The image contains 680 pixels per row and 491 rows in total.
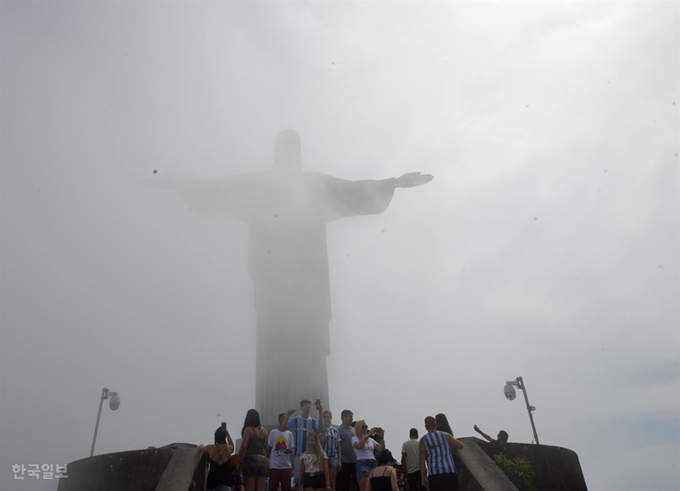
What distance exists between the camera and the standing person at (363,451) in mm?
7113

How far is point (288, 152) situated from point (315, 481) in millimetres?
8592

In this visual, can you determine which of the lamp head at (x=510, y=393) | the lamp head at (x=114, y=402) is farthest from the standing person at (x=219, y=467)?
the lamp head at (x=510, y=393)

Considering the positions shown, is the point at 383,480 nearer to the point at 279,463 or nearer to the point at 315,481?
the point at 315,481

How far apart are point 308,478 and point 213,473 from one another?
3.77 feet

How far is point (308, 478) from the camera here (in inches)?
265

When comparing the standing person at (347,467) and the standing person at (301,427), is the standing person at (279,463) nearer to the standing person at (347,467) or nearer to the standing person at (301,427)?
the standing person at (301,427)

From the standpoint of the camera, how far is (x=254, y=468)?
6262 millimetres

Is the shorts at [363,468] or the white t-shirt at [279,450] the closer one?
the white t-shirt at [279,450]

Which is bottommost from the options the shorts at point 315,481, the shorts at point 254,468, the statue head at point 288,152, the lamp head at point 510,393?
the shorts at point 315,481

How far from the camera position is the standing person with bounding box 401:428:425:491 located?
6816mm

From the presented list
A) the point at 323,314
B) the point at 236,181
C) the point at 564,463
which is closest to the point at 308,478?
the point at 564,463

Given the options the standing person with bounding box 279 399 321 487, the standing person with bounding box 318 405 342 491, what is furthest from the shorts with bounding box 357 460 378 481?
the standing person with bounding box 279 399 321 487

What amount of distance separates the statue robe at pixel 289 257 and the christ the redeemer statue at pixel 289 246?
0.8 inches

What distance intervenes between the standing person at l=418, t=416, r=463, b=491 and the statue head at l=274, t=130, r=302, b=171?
8.34 metres
